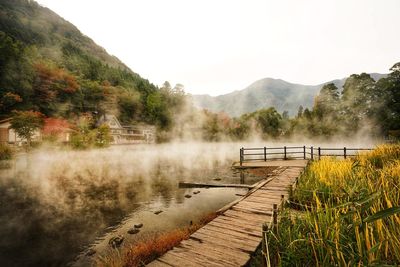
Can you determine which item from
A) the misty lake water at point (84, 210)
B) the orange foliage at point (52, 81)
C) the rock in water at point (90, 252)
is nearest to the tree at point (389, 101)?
the misty lake water at point (84, 210)

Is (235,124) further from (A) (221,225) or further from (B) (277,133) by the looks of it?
(A) (221,225)

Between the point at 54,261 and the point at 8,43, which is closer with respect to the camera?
the point at 54,261

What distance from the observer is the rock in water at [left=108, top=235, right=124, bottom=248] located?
281 inches

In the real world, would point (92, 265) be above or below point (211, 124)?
below

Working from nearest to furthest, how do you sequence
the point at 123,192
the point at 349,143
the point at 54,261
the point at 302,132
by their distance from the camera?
the point at 54,261 < the point at 123,192 < the point at 349,143 < the point at 302,132

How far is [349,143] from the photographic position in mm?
51281

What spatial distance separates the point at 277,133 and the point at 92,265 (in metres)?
82.4

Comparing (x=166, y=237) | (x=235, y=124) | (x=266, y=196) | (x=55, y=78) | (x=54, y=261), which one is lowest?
(x=54, y=261)

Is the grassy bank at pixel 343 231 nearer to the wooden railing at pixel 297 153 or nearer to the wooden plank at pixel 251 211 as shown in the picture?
the wooden plank at pixel 251 211

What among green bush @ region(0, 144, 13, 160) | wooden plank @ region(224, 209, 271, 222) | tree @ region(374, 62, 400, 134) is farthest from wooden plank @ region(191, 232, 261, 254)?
tree @ region(374, 62, 400, 134)

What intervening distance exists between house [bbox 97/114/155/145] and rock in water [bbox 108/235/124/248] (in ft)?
Answer: 190

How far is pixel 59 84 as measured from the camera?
194 feet

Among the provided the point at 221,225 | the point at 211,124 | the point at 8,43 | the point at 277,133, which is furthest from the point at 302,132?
the point at 8,43

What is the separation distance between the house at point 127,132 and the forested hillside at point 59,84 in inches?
164
